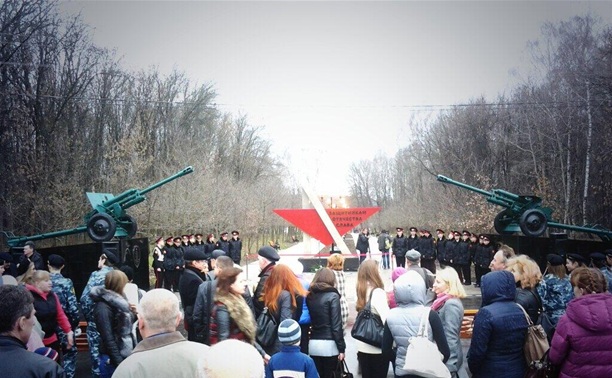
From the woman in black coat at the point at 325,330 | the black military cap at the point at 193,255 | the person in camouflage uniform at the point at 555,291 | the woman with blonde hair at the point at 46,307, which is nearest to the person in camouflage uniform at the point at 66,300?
the woman with blonde hair at the point at 46,307

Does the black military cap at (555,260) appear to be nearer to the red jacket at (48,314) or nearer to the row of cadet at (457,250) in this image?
the red jacket at (48,314)

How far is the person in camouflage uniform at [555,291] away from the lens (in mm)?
6449

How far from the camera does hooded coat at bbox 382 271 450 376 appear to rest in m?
4.73

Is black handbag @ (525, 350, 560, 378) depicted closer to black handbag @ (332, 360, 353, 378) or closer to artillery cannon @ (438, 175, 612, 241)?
black handbag @ (332, 360, 353, 378)

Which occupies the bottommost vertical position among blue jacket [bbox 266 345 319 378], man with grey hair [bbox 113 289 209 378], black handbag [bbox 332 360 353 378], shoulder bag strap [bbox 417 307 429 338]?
black handbag [bbox 332 360 353 378]

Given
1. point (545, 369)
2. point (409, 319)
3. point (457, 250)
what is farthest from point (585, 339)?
point (457, 250)

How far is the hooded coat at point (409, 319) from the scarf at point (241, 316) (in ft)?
4.22

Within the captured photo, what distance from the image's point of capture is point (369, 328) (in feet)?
19.4

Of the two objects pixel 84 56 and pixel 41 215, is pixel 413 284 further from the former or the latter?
pixel 84 56

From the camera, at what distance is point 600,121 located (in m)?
22.8

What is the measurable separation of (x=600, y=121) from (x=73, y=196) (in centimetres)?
2220

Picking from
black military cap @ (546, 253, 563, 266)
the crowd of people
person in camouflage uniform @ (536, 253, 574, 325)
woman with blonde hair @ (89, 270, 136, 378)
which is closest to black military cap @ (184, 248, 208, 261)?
the crowd of people

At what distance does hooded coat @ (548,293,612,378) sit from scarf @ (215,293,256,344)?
8.58 feet

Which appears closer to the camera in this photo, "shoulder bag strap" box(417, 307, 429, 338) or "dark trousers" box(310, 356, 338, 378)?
"shoulder bag strap" box(417, 307, 429, 338)
